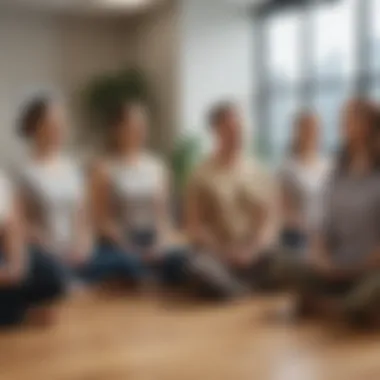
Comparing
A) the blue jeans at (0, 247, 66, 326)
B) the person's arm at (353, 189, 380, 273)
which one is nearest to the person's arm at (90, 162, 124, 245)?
the blue jeans at (0, 247, 66, 326)

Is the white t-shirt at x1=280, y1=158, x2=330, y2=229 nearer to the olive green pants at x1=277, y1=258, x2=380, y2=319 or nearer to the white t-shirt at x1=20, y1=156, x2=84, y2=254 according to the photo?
the olive green pants at x1=277, y1=258, x2=380, y2=319

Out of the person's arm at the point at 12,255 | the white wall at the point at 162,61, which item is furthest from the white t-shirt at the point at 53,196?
the white wall at the point at 162,61

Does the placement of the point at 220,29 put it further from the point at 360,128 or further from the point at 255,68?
the point at 360,128

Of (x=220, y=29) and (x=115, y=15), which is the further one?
(x=115, y=15)

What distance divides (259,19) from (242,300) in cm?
365

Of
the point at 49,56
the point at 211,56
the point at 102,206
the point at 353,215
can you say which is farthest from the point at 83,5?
the point at 353,215

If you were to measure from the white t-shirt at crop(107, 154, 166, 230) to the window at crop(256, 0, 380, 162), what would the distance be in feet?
8.56

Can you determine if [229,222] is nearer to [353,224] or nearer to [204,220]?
[204,220]

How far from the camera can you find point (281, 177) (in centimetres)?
421

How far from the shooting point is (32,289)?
3.57 m

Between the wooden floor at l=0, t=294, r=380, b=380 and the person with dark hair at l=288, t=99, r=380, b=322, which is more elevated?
the person with dark hair at l=288, t=99, r=380, b=322

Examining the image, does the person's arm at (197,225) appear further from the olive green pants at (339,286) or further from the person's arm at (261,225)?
the olive green pants at (339,286)

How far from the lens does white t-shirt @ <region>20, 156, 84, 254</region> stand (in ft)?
12.7

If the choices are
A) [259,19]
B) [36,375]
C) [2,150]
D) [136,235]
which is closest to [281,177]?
[136,235]
